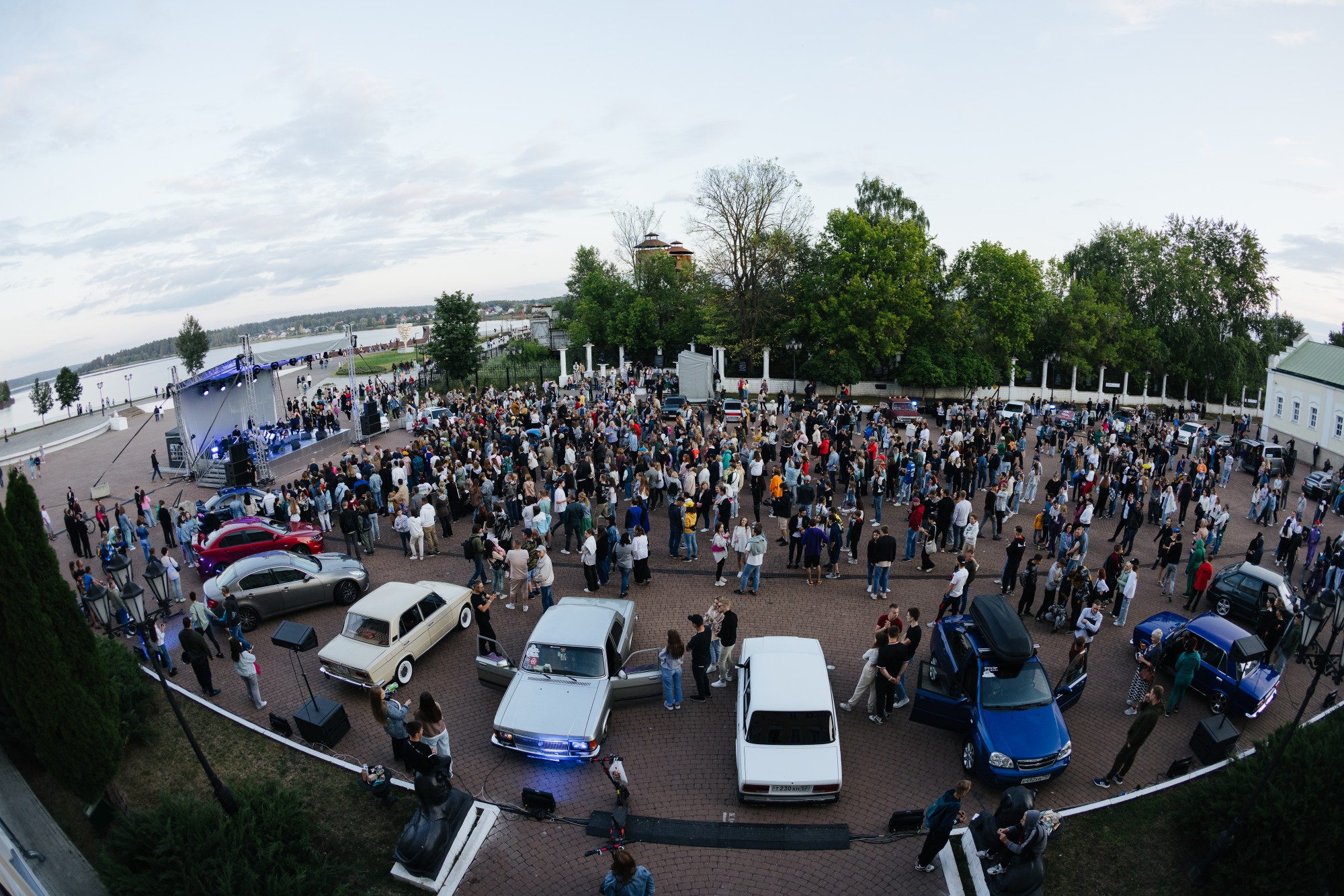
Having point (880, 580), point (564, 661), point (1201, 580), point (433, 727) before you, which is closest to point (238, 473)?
point (564, 661)

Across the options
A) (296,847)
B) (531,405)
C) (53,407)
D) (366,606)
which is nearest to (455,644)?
(366,606)

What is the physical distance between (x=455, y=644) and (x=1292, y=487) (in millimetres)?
31320

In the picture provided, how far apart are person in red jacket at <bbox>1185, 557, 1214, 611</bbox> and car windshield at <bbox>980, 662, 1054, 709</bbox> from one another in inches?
272

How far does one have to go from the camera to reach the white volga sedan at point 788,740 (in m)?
8.38

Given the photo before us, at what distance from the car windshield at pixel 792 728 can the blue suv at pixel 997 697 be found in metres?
2.03

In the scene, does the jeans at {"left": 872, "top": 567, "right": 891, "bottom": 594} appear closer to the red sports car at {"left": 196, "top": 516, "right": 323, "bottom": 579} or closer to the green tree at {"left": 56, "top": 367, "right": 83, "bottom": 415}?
the red sports car at {"left": 196, "top": 516, "right": 323, "bottom": 579}

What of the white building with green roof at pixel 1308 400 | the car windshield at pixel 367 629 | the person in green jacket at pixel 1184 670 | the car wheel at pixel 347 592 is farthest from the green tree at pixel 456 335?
the white building with green roof at pixel 1308 400

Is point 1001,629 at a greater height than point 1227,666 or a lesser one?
greater

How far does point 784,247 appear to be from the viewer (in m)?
41.2

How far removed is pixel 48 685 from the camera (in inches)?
297

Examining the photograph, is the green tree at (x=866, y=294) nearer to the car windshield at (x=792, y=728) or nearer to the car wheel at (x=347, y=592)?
the car wheel at (x=347, y=592)

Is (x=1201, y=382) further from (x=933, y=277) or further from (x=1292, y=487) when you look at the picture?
(x=1292, y=487)

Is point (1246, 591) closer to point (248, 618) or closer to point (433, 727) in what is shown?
point (433, 727)

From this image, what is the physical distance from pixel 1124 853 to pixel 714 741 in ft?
16.5
